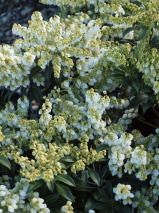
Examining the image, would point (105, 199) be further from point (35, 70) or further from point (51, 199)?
point (35, 70)

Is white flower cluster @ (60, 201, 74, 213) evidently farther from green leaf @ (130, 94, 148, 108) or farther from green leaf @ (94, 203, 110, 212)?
green leaf @ (130, 94, 148, 108)

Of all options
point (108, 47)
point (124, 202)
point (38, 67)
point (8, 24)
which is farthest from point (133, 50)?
point (8, 24)

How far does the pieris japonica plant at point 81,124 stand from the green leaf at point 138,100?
0.01 meters

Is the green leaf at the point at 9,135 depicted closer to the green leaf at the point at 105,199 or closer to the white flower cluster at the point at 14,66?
the white flower cluster at the point at 14,66

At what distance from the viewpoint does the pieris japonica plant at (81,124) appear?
9.12 feet

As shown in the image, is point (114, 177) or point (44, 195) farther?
point (114, 177)

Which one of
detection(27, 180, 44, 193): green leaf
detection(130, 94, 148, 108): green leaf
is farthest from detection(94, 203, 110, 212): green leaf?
detection(130, 94, 148, 108): green leaf

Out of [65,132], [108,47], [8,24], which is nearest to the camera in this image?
[65,132]

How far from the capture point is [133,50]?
356 centimetres

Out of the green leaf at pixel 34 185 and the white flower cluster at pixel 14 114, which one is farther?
the white flower cluster at pixel 14 114

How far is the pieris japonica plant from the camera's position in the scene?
109 inches

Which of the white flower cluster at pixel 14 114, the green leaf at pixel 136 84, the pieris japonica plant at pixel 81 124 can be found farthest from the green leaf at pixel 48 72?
the green leaf at pixel 136 84

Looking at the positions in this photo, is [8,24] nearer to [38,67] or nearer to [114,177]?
[38,67]

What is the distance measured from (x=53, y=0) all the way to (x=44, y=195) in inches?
91.8
